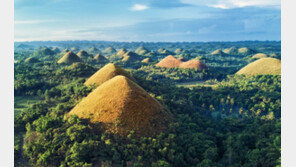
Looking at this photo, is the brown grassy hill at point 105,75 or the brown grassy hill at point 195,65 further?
the brown grassy hill at point 195,65

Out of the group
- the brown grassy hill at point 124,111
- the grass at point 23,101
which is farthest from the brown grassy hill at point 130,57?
the brown grassy hill at point 124,111

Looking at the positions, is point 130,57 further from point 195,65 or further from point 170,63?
point 195,65

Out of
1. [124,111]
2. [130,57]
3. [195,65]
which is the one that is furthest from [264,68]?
[130,57]

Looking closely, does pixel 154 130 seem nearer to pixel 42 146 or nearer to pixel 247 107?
pixel 42 146

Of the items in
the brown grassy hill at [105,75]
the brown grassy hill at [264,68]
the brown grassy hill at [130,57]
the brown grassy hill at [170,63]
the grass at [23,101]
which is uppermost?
the brown grassy hill at [130,57]

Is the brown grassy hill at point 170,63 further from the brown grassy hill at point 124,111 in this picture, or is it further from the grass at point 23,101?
the brown grassy hill at point 124,111

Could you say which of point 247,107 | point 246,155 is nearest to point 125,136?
point 246,155
